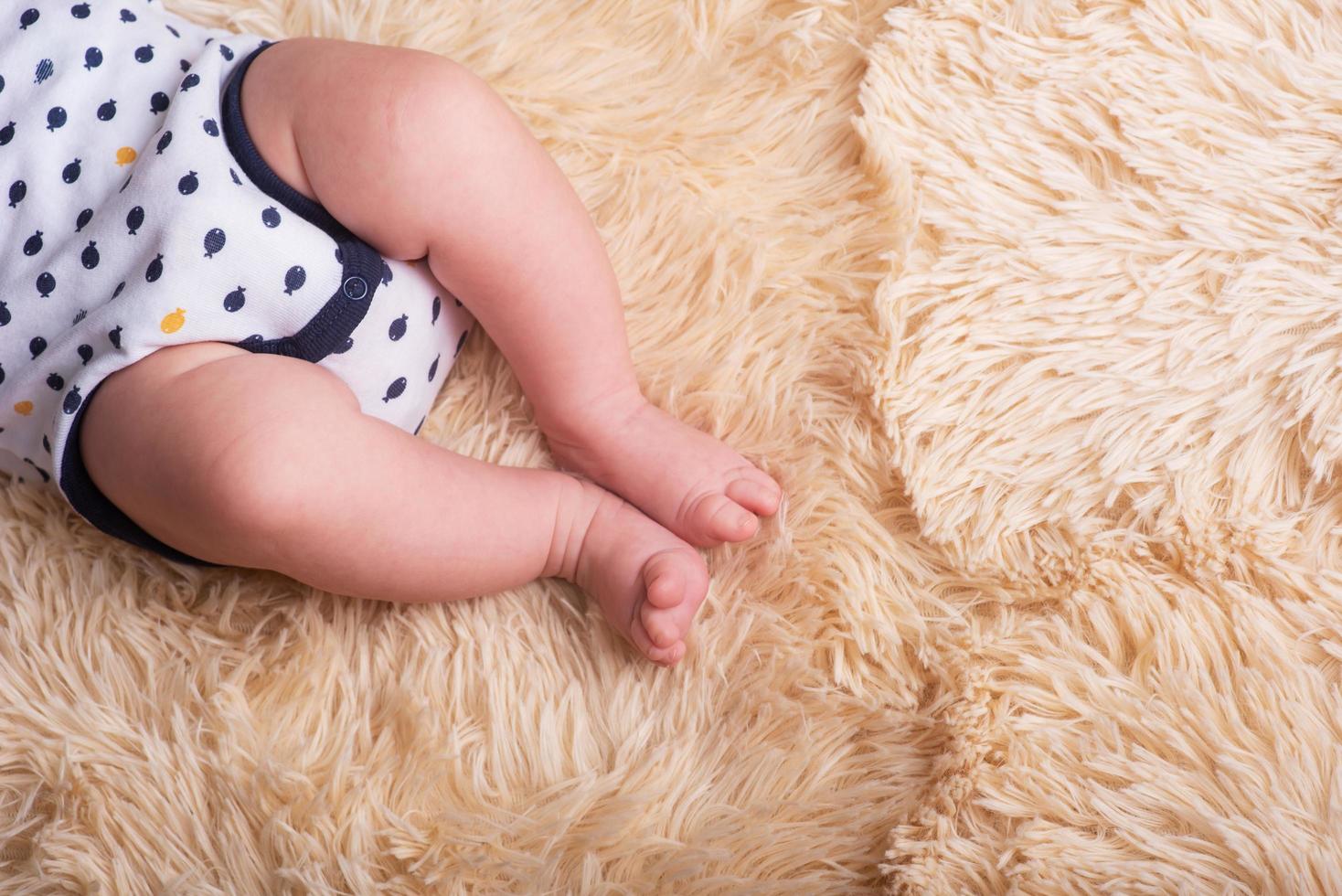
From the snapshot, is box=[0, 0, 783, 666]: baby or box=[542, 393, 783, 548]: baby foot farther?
box=[542, 393, 783, 548]: baby foot

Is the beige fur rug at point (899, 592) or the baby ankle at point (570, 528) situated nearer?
the beige fur rug at point (899, 592)

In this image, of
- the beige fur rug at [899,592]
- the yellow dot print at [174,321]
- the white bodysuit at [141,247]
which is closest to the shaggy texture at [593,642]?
the beige fur rug at [899,592]

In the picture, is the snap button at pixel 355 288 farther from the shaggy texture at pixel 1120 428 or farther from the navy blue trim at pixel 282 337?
the shaggy texture at pixel 1120 428

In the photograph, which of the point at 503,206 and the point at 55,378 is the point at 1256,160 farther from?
the point at 55,378

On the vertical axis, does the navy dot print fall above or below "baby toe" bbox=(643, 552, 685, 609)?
above

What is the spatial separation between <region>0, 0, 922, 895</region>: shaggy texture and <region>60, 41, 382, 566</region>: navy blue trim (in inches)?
3.3

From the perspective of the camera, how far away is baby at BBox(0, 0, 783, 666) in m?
0.70

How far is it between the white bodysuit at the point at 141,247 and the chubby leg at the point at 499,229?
0.04 m

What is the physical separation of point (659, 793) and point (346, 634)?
0.98ft

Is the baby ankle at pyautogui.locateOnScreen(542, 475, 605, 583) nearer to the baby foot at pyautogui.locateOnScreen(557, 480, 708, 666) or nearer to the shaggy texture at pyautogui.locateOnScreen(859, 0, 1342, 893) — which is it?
the baby foot at pyautogui.locateOnScreen(557, 480, 708, 666)

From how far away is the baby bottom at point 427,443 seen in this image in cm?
70

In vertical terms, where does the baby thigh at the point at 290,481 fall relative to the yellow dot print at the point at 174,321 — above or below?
below

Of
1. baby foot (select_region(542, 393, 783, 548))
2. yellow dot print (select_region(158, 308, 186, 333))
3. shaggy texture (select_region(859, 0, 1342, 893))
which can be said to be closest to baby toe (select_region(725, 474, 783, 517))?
baby foot (select_region(542, 393, 783, 548))

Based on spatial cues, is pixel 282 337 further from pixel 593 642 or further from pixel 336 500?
pixel 593 642
